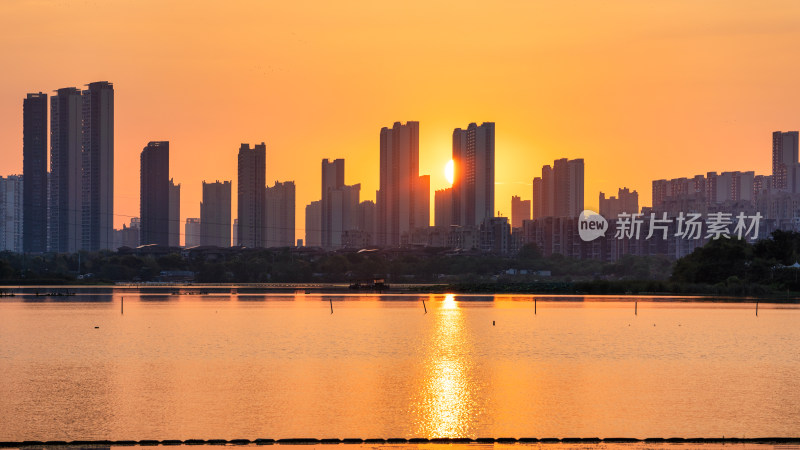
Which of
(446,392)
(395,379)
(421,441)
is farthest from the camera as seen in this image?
(395,379)

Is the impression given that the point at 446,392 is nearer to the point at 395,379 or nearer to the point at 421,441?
the point at 395,379

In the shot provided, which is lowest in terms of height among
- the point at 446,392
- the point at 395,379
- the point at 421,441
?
the point at 395,379

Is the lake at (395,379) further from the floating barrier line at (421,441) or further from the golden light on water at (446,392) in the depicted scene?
the floating barrier line at (421,441)

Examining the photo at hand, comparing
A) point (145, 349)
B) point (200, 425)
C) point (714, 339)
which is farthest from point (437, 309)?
point (200, 425)

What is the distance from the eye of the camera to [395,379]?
166 ft

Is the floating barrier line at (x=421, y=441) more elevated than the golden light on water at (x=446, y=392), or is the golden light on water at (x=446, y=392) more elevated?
the floating barrier line at (x=421, y=441)

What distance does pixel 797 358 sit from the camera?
60938 millimetres

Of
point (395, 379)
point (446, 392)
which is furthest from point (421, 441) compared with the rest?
point (395, 379)

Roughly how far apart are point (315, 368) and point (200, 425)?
18.8 m

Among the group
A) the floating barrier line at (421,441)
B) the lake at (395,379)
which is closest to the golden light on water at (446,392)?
the lake at (395,379)

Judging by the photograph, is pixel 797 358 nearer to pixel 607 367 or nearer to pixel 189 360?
pixel 607 367

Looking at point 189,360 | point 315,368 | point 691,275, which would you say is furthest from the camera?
point 691,275

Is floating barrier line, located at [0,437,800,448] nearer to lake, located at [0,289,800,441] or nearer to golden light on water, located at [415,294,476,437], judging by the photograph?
lake, located at [0,289,800,441]

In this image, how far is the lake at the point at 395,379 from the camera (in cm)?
3647
